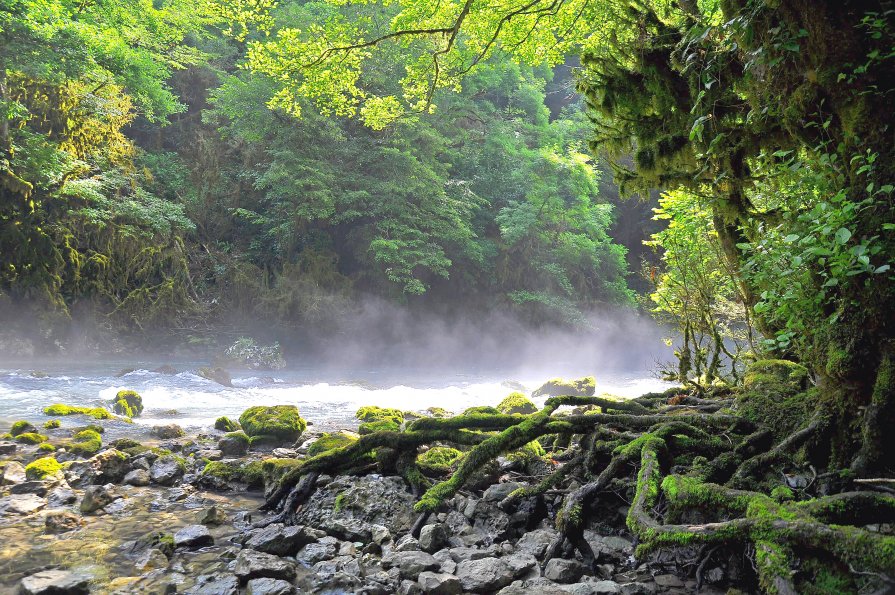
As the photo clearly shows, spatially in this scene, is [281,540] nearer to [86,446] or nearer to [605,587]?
[605,587]

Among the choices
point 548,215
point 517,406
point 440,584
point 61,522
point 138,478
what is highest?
point 548,215

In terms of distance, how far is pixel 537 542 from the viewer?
3.79 metres

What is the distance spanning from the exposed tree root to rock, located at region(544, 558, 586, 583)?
16 centimetres

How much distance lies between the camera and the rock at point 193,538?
165 inches

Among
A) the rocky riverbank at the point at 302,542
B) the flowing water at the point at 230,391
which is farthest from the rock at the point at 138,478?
the flowing water at the point at 230,391

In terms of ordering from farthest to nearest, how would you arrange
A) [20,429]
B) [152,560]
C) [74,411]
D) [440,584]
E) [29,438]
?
[74,411] < [20,429] < [29,438] < [152,560] < [440,584]

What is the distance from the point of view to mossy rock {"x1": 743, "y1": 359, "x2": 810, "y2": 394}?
398 centimetres

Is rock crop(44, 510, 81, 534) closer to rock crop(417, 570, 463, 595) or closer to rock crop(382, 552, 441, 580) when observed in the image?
rock crop(382, 552, 441, 580)

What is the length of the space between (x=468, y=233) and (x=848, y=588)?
69.3 ft

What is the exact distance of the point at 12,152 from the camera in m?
16.0

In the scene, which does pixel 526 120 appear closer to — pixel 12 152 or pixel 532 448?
pixel 12 152

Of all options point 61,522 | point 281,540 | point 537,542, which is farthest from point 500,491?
point 61,522

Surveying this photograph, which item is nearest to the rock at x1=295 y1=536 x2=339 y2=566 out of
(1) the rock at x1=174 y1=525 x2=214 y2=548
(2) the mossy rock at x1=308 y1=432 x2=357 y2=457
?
(1) the rock at x1=174 y1=525 x2=214 y2=548

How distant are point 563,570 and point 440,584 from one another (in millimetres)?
767
